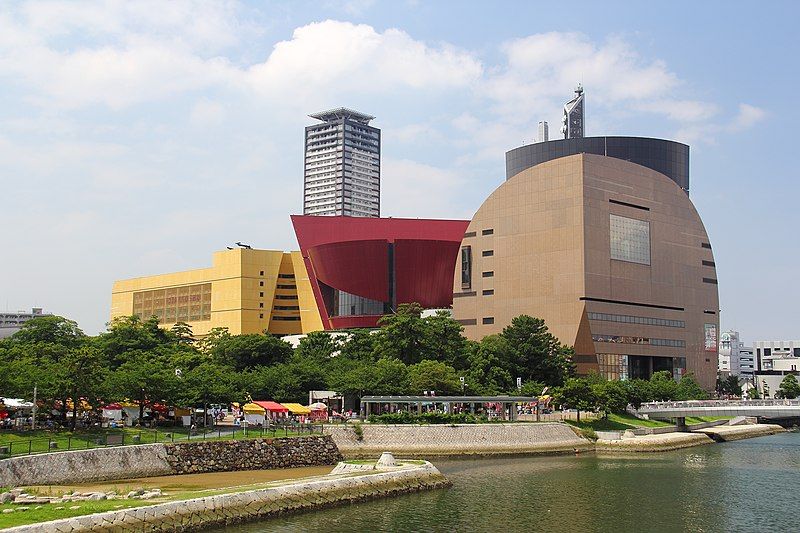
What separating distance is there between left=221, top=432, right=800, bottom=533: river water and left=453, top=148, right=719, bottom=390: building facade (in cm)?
5381

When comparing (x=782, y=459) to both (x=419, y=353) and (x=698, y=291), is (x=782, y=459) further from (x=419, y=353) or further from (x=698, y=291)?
(x=698, y=291)

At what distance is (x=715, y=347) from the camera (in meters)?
140

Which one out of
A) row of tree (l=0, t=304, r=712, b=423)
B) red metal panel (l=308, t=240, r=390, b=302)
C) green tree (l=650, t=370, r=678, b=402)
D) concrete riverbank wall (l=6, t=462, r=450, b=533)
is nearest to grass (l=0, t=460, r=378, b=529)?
concrete riverbank wall (l=6, t=462, r=450, b=533)

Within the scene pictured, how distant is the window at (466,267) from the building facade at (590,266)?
0.48ft

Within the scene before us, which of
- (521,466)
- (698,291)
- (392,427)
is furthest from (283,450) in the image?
(698,291)

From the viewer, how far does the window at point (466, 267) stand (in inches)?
5025

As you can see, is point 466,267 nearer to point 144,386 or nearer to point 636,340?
point 636,340

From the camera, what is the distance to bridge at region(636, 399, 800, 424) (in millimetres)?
87125

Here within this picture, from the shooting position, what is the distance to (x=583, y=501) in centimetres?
4450

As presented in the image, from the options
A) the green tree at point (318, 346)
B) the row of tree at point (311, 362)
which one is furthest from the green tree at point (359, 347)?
the green tree at point (318, 346)

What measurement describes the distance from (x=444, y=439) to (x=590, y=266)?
5870cm

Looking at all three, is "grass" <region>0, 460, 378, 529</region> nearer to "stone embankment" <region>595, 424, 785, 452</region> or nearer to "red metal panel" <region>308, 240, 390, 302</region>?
"stone embankment" <region>595, 424, 785, 452</region>

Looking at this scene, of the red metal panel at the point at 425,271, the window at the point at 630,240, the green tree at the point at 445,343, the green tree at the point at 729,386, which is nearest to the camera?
the green tree at the point at 445,343

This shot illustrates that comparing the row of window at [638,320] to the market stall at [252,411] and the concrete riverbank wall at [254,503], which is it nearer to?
the market stall at [252,411]
